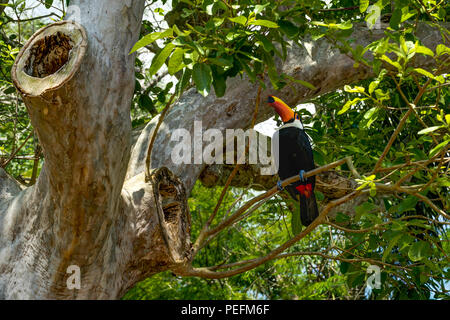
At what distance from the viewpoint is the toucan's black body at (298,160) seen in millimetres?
3666

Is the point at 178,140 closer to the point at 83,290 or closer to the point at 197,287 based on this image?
the point at 83,290

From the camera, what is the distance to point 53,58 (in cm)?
201

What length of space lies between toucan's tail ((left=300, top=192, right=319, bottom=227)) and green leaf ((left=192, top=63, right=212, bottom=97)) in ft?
5.58

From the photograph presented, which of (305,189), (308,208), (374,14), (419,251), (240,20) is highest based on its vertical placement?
(374,14)

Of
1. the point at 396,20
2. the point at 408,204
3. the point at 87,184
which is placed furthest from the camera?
the point at 408,204

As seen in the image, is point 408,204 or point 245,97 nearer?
point 408,204

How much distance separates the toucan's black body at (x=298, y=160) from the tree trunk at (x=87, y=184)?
2.94 feet

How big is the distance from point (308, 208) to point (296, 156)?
0.38 metres

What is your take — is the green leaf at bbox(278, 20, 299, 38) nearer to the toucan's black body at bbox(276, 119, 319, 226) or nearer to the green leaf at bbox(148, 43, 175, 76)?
the green leaf at bbox(148, 43, 175, 76)

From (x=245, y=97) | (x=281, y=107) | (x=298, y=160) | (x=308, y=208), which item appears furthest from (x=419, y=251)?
(x=245, y=97)

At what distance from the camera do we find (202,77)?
7.16 ft

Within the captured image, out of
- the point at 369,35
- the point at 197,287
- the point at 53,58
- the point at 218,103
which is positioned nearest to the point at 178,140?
the point at 218,103

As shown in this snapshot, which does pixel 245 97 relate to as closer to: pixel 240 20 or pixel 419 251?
pixel 240 20
